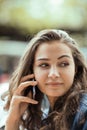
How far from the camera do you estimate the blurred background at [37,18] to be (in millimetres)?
5824

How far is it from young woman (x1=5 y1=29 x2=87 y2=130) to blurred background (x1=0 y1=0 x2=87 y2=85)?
3723 mm

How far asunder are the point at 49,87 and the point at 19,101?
0.76 feet

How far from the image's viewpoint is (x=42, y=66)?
5.80 feet

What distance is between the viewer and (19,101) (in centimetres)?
191

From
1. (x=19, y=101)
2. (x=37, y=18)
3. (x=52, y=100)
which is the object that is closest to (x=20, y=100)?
(x=19, y=101)

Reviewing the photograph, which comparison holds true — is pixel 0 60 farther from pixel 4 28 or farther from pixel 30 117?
pixel 30 117

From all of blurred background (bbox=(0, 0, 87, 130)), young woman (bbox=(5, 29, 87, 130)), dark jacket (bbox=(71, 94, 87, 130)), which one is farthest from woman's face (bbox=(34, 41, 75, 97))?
blurred background (bbox=(0, 0, 87, 130))

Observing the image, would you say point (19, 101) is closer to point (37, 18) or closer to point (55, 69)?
point (55, 69)

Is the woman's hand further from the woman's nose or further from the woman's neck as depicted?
the woman's nose

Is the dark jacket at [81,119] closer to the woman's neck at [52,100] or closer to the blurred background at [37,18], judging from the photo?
the woman's neck at [52,100]

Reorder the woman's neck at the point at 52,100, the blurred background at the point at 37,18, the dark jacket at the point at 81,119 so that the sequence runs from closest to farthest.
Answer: the dark jacket at the point at 81,119
the woman's neck at the point at 52,100
the blurred background at the point at 37,18

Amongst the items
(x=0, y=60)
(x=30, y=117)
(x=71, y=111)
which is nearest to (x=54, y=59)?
(x=71, y=111)

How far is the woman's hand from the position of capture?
1906 millimetres

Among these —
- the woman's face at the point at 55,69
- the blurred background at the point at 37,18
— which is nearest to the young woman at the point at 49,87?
the woman's face at the point at 55,69
